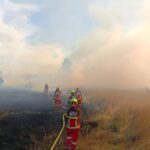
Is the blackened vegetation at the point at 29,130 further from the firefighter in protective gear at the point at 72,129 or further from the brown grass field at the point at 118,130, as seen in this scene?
the brown grass field at the point at 118,130

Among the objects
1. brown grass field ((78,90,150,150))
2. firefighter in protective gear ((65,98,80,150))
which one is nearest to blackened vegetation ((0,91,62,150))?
firefighter in protective gear ((65,98,80,150))

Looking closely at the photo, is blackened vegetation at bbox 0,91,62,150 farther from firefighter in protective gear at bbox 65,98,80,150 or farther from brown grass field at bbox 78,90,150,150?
brown grass field at bbox 78,90,150,150

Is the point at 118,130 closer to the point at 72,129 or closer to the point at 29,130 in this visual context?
the point at 29,130

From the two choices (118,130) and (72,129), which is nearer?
(72,129)

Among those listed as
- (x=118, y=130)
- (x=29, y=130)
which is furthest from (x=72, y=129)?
(x=118, y=130)

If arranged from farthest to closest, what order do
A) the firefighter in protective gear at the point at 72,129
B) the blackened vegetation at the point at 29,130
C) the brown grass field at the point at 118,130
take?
the brown grass field at the point at 118,130
the blackened vegetation at the point at 29,130
the firefighter in protective gear at the point at 72,129

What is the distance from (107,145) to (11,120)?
8.87 m

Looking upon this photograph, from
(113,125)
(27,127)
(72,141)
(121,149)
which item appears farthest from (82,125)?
(72,141)

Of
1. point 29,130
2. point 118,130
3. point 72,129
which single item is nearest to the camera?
point 72,129

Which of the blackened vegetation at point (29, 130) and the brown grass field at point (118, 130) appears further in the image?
the brown grass field at point (118, 130)

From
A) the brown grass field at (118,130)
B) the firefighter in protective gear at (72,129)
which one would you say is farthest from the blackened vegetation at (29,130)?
the brown grass field at (118,130)

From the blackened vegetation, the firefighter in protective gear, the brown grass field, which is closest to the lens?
the firefighter in protective gear

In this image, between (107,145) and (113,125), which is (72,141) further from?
(113,125)

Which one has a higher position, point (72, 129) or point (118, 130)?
point (72, 129)
